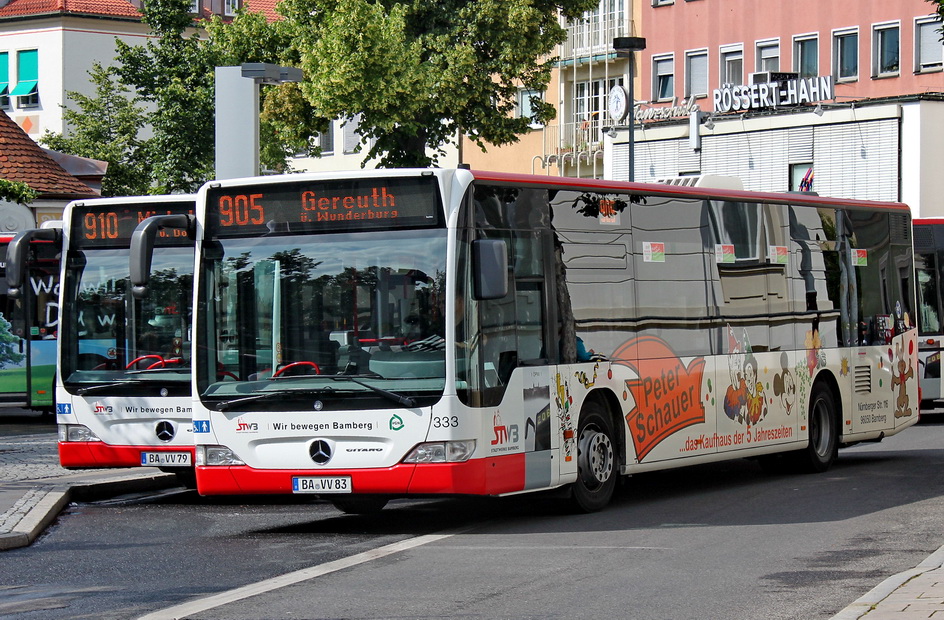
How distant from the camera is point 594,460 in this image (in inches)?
543

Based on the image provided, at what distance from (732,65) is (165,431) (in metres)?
39.9

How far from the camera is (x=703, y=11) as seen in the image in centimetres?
5338

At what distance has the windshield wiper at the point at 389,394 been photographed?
12219 millimetres

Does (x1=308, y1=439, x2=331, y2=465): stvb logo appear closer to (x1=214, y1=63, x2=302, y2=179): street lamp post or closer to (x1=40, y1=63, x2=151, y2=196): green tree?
(x1=214, y1=63, x2=302, y2=179): street lamp post

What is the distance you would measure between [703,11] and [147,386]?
40.2 m

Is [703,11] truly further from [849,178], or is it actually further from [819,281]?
[819,281]

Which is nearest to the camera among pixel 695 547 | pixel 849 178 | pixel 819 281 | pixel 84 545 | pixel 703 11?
pixel 695 547

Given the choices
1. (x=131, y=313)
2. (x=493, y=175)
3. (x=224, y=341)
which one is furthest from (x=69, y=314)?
(x=493, y=175)

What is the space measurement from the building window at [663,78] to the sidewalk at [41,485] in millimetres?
36119

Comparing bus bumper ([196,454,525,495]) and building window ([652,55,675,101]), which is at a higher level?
building window ([652,55,675,101])

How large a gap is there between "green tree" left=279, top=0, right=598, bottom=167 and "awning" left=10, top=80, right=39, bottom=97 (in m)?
33.7

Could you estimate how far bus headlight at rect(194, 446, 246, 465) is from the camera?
12.8m

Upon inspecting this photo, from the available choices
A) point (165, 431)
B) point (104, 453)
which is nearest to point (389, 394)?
point (165, 431)

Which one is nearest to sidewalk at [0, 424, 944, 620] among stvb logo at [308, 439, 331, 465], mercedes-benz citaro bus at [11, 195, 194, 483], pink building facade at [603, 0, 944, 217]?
mercedes-benz citaro bus at [11, 195, 194, 483]
